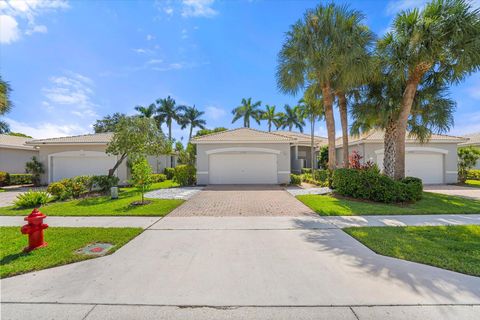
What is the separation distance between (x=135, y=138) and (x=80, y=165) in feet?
24.9

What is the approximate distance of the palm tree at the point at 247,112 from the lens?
120 feet

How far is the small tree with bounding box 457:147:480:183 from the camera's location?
17.0 meters

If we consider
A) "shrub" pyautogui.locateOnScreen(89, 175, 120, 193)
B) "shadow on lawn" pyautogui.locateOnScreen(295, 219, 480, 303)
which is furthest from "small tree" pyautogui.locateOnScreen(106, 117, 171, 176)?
"shadow on lawn" pyautogui.locateOnScreen(295, 219, 480, 303)

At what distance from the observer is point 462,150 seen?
57.1 feet

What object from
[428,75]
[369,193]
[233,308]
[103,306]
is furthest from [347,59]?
[103,306]

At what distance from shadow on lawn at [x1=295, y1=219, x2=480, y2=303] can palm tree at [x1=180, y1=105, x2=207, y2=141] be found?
3479 centimetres

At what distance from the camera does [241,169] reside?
1659cm

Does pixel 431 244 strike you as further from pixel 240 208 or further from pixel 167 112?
pixel 167 112

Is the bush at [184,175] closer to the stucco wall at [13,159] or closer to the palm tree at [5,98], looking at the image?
the palm tree at [5,98]

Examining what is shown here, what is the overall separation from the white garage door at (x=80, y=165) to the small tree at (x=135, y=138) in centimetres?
434

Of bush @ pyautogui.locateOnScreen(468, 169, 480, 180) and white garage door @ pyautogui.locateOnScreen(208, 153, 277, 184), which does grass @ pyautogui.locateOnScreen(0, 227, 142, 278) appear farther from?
bush @ pyautogui.locateOnScreen(468, 169, 480, 180)

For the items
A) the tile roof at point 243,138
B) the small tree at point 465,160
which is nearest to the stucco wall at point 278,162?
the tile roof at point 243,138

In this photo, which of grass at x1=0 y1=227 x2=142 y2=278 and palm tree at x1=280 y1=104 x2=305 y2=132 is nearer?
grass at x1=0 y1=227 x2=142 y2=278

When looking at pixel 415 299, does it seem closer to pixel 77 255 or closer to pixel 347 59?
pixel 77 255
